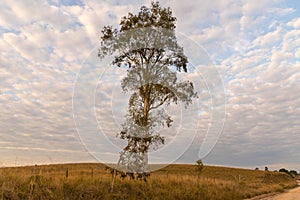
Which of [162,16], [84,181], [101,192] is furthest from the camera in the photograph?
[162,16]

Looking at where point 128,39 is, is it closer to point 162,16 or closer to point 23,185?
point 162,16

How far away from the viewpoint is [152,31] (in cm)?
2047

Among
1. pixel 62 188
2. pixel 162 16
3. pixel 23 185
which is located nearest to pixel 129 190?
pixel 62 188

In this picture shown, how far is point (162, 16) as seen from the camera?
21.3 metres

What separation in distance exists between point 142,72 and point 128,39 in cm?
286

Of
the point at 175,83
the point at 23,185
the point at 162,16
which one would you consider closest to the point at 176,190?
the point at 175,83

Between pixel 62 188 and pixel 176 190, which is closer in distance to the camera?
pixel 62 188

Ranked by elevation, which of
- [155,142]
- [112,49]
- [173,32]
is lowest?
[155,142]

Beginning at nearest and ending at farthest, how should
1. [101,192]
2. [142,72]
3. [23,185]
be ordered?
[23,185]
[101,192]
[142,72]

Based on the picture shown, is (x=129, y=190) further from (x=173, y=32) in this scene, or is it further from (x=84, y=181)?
(x=173, y=32)

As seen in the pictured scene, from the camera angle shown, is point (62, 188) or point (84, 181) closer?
point (62, 188)

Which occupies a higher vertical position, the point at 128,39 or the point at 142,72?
the point at 128,39

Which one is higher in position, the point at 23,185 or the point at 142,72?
the point at 142,72

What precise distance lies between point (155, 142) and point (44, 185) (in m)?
6.79
